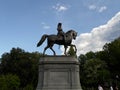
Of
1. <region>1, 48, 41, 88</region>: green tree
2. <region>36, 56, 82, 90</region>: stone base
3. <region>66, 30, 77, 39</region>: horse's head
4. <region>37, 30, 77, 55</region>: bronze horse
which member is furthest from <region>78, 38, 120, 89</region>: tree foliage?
<region>36, 56, 82, 90</region>: stone base

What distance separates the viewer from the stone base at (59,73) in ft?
103

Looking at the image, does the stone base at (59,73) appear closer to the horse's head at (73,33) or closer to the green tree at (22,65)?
the horse's head at (73,33)

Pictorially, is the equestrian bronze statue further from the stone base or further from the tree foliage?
the tree foliage

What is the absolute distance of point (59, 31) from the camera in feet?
109

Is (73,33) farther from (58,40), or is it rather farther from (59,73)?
(59,73)

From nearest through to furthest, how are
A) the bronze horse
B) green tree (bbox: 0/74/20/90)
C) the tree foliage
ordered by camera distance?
the bronze horse
green tree (bbox: 0/74/20/90)
the tree foliage

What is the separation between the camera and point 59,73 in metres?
31.8

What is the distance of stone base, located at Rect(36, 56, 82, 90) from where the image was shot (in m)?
31.5

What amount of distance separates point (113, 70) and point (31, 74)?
76.4 feet

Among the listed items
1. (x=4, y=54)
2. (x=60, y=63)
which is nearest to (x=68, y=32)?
(x=60, y=63)

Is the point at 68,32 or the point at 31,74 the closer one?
the point at 68,32

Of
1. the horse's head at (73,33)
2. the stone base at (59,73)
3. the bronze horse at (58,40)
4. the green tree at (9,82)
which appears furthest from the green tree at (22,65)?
the stone base at (59,73)

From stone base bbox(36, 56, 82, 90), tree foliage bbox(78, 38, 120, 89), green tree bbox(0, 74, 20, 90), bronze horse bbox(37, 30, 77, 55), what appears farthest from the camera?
tree foliage bbox(78, 38, 120, 89)

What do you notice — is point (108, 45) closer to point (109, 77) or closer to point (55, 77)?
point (109, 77)
